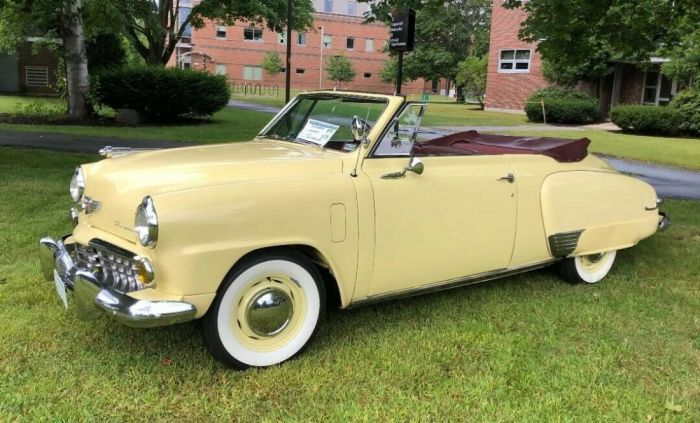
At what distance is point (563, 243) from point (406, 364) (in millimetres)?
1763

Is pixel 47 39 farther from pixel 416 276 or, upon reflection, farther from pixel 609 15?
pixel 416 276

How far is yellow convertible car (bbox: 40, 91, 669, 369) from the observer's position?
3.00 m

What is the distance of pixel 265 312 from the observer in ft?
10.8

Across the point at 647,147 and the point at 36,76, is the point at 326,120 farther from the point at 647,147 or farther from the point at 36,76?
the point at 36,76

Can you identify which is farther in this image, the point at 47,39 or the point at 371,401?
the point at 47,39

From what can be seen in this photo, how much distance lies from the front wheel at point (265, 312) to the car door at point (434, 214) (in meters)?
0.45

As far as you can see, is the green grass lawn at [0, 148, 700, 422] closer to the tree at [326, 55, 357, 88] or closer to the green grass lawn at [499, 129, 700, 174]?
the green grass lawn at [499, 129, 700, 174]

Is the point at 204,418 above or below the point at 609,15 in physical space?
below

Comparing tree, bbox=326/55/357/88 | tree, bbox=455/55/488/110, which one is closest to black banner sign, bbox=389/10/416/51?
tree, bbox=455/55/488/110

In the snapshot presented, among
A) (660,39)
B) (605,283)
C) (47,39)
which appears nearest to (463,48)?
(47,39)

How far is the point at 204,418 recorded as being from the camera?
113 inches

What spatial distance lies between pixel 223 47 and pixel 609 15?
2290 inches

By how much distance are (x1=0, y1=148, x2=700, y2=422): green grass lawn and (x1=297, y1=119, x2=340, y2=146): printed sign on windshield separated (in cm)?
116

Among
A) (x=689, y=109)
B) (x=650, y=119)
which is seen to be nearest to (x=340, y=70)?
(x=650, y=119)
